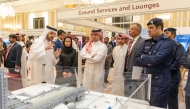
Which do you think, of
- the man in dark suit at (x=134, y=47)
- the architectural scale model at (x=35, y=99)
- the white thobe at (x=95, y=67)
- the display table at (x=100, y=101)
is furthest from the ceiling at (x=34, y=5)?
the architectural scale model at (x=35, y=99)

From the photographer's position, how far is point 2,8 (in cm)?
959

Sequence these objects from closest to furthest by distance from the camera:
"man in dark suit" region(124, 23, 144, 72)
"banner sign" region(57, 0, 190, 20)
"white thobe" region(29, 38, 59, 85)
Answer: "banner sign" region(57, 0, 190, 20) < "man in dark suit" region(124, 23, 144, 72) < "white thobe" region(29, 38, 59, 85)

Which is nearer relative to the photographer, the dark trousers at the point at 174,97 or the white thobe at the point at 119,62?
the white thobe at the point at 119,62

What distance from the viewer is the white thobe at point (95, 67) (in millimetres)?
2707

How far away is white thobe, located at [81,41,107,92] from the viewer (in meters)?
2.71

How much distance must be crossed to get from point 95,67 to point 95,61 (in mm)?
132

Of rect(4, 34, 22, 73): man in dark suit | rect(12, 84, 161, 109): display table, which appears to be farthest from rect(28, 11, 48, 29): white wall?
rect(12, 84, 161, 109): display table

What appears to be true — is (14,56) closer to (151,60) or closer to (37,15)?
(151,60)

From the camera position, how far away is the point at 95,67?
112 inches

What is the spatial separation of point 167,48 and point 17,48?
2.93 meters

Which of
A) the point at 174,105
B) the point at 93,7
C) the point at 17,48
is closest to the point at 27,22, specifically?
the point at 17,48

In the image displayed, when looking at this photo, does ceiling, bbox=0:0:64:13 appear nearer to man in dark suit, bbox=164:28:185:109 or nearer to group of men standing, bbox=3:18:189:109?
group of men standing, bbox=3:18:189:109

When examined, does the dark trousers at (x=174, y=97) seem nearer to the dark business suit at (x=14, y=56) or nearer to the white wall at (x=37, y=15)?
the dark business suit at (x=14, y=56)

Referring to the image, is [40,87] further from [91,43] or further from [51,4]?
[51,4]
